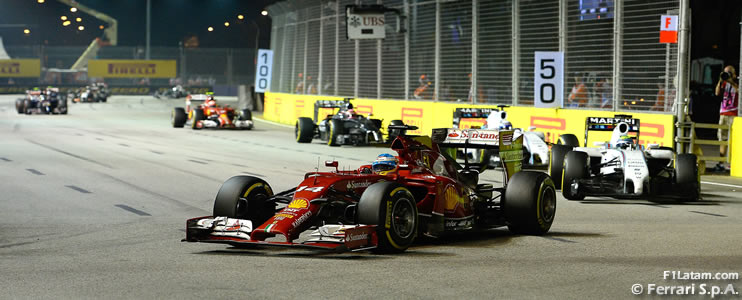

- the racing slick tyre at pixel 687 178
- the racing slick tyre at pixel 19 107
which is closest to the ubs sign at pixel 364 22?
the racing slick tyre at pixel 687 178

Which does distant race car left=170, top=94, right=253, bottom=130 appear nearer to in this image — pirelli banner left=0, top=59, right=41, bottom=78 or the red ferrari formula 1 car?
the red ferrari formula 1 car

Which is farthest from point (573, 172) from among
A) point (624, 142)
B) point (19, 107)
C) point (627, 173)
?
point (19, 107)

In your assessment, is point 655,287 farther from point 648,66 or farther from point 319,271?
point 648,66

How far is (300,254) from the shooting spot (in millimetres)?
9453

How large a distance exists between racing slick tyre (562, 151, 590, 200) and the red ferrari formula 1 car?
10.2ft

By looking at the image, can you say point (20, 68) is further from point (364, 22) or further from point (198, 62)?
point (364, 22)

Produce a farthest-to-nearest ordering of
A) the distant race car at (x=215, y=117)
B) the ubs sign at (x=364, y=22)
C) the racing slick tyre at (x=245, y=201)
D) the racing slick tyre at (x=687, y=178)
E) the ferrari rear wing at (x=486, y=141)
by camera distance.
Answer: the distant race car at (x=215, y=117), the ubs sign at (x=364, y=22), the racing slick tyre at (x=687, y=178), the ferrari rear wing at (x=486, y=141), the racing slick tyre at (x=245, y=201)

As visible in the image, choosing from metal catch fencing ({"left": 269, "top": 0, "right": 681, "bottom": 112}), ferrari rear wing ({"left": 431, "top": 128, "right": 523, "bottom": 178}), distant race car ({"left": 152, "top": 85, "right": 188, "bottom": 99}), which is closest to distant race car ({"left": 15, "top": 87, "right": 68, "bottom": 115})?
metal catch fencing ({"left": 269, "top": 0, "right": 681, "bottom": 112})

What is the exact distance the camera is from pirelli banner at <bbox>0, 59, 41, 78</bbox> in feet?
279

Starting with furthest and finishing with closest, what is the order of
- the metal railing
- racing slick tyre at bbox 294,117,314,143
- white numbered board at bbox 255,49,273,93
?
white numbered board at bbox 255,49,273,93, racing slick tyre at bbox 294,117,314,143, the metal railing

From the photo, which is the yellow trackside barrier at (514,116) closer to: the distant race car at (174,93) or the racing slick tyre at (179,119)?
the racing slick tyre at (179,119)

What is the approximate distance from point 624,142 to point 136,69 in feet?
258

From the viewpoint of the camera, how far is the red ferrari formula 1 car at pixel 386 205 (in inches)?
365

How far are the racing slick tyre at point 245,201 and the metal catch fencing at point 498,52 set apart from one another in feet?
41.8
